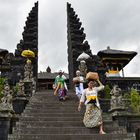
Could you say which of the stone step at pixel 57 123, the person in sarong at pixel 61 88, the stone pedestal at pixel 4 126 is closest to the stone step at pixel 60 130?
the stone step at pixel 57 123

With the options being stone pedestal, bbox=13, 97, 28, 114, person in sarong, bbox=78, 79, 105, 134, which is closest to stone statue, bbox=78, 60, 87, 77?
stone pedestal, bbox=13, 97, 28, 114

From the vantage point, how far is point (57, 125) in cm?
1022

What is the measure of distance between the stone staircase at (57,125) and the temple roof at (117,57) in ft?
52.7

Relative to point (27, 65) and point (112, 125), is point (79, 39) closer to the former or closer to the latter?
point (27, 65)

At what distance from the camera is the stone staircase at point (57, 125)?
9258 millimetres

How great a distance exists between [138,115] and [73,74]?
6.62m

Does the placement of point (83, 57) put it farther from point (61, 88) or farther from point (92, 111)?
point (92, 111)

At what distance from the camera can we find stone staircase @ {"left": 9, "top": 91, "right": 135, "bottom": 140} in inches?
364

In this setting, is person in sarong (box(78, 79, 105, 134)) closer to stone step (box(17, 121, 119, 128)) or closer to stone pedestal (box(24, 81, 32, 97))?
stone step (box(17, 121, 119, 128))

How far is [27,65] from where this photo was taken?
16250 mm

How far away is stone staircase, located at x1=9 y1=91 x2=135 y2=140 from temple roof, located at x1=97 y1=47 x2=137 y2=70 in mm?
16064

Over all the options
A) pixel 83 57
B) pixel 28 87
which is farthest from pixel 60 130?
pixel 83 57

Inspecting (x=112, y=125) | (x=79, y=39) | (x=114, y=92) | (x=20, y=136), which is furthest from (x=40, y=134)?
(x=79, y=39)

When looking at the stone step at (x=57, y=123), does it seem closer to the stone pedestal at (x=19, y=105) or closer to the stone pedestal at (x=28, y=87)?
the stone pedestal at (x=19, y=105)
